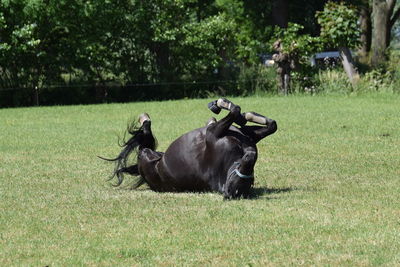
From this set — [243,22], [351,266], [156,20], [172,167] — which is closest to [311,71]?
[156,20]

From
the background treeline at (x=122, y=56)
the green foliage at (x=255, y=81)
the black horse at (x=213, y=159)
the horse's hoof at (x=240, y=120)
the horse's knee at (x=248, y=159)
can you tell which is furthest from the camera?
the green foliage at (x=255, y=81)

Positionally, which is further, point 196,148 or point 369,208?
point 196,148

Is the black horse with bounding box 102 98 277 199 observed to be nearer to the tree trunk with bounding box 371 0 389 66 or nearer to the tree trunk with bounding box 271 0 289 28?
the tree trunk with bounding box 271 0 289 28

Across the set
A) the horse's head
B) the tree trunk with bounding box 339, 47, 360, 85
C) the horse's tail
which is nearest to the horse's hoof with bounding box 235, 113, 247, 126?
the horse's head

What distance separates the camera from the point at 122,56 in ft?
91.1

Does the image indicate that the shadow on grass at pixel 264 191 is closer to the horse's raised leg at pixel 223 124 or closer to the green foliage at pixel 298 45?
the horse's raised leg at pixel 223 124

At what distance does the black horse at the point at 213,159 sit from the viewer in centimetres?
891

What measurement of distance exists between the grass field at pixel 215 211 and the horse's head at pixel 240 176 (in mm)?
136

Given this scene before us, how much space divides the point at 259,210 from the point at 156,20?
788 inches

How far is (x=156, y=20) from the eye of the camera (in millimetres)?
27766

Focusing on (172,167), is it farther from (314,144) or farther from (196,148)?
(314,144)

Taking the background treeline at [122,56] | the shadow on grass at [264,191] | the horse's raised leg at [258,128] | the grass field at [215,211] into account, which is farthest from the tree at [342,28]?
the horse's raised leg at [258,128]

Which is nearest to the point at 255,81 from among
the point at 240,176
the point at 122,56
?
the point at 122,56

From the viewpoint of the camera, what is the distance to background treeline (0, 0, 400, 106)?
2617 centimetres
